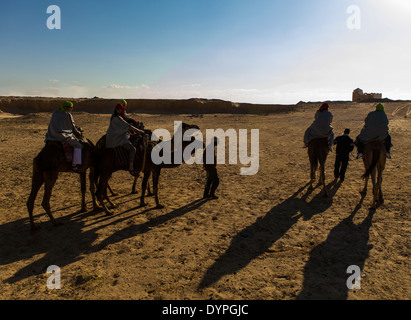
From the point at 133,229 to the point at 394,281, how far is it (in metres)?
5.46

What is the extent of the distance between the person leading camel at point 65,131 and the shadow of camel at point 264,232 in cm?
444

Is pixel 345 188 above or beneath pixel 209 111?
beneath

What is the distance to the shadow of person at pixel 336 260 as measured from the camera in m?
4.35

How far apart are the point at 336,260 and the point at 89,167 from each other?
6.54 meters

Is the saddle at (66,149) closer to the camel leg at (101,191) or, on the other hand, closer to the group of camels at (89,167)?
the group of camels at (89,167)

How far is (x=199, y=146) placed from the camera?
26.9ft

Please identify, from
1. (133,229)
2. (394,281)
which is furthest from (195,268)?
(394,281)

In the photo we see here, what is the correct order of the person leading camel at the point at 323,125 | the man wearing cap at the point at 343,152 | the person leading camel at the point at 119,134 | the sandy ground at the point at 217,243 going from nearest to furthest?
the sandy ground at the point at 217,243 → the person leading camel at the point at 119,134 → the person leading camel at the point at 323,125 → the man wearing cap at the point at 343,152

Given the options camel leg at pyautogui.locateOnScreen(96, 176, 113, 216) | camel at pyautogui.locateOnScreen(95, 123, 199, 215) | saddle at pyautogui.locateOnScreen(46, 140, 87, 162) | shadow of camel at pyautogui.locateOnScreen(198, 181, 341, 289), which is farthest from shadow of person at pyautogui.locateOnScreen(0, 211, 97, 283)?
Answer: shadow of camel at pyautogui.locateOnScreen(198, 181, 341, 289)

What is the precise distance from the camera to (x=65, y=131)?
22.1ft

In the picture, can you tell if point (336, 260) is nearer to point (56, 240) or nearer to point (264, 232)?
point (264, 232)

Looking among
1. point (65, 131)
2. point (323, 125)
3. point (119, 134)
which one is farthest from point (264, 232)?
point (65, 131)

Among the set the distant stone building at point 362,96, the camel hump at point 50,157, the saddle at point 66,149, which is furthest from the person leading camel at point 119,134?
the distant stone building at point 362,96
